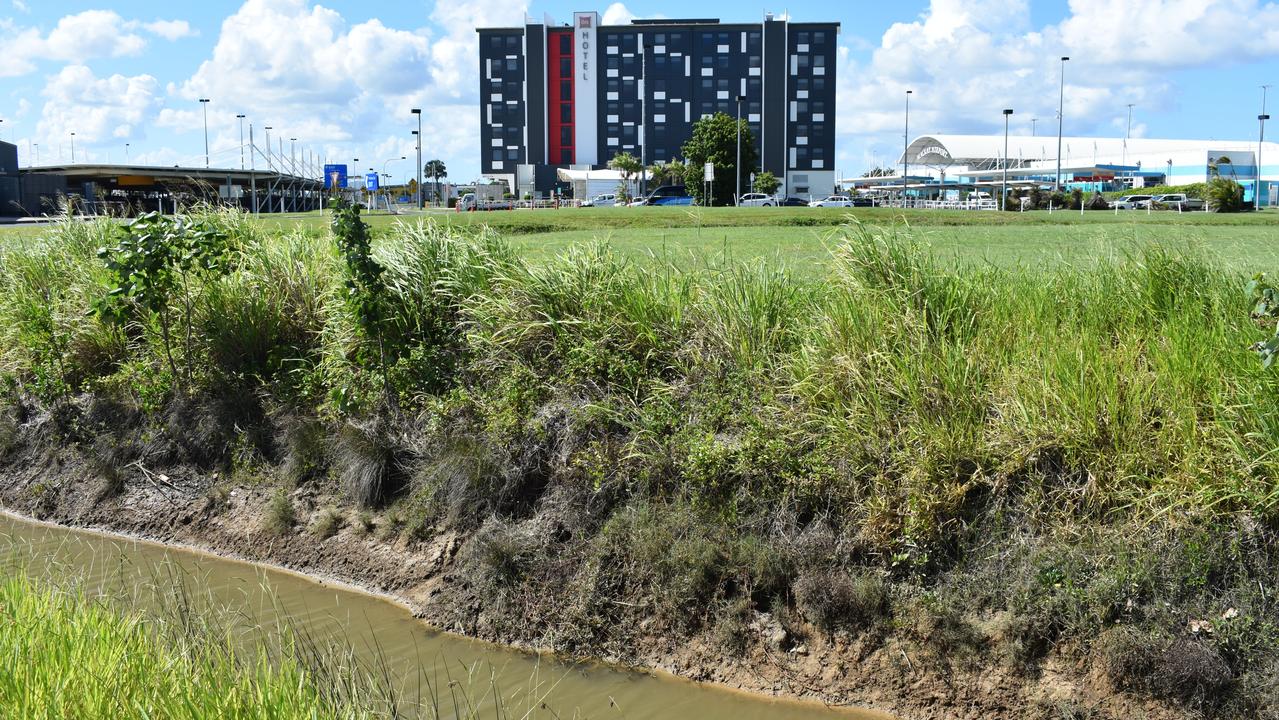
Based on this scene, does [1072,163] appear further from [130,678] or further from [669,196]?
[130,678]

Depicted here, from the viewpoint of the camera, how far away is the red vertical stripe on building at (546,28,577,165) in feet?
383

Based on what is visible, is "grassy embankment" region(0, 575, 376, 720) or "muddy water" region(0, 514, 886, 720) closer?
"grassy embankment" region(0, 575, 376, 720)

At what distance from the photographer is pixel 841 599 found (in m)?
6.64

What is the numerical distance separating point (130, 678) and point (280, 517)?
4948 mm

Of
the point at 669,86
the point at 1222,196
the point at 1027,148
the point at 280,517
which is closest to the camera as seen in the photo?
the point at 280,517

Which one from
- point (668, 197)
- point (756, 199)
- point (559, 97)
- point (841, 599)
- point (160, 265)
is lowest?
point (841, 599)

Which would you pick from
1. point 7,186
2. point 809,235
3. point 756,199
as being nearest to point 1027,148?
point 756,199

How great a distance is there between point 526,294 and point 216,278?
3.94 metres

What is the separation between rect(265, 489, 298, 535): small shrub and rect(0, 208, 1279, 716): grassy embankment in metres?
0.36

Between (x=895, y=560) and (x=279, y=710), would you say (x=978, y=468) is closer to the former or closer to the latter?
(x=895, y=560)

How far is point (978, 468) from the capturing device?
265 inches

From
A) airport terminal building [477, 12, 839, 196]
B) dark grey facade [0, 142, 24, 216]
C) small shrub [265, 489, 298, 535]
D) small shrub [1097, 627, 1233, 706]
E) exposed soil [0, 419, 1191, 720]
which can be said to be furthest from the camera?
airport terminal building [477, 12, 839, 196]

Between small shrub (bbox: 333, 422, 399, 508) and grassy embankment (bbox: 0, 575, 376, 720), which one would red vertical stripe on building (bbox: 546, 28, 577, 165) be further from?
grassy embankment (bbox: 0, 575, 376, 720)

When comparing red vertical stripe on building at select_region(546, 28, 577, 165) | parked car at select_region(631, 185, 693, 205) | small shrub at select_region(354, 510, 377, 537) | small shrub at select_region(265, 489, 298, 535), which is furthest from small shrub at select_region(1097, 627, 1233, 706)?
red vertical stripe on building at select_region(546, 28, 577, 165)
